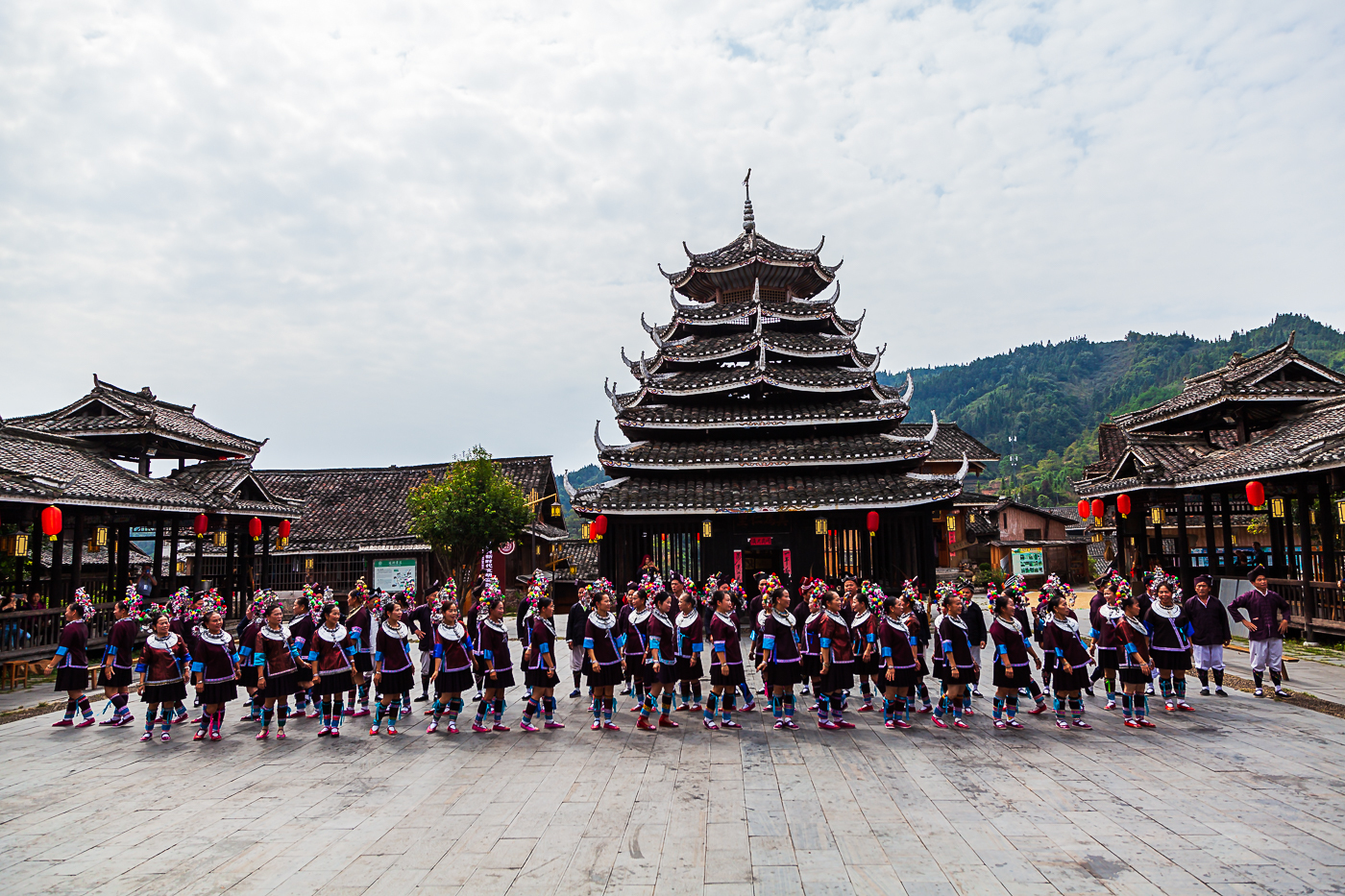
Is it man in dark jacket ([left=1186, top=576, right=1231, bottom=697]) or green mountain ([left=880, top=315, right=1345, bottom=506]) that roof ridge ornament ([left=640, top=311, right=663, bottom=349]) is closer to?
man in dark jacket ([left=1186, top=576, right=1231, bottom=697])

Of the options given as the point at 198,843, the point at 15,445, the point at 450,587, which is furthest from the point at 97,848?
the point at 15,445

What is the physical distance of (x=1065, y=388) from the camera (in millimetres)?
141625

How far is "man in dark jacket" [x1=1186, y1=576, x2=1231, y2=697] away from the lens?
12.0 meters

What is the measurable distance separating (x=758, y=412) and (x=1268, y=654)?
42.1 ft

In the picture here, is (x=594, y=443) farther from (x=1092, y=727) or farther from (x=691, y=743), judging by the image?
(x=1092, y=727)

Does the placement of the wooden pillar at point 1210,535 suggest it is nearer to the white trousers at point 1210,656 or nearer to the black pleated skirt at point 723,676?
the white trousers at point 1210,656

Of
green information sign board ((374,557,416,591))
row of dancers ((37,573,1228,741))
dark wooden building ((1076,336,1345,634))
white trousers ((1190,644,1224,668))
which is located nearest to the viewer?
row of dancers ((37,573,1228,741))

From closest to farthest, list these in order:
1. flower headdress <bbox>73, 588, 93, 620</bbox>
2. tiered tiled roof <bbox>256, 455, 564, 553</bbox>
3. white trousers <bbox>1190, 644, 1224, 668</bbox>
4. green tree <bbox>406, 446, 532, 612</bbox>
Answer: white trousers <bbox>1190, 644, 1224, 668</bbox>
flower headdress <bbox>73, 588, 93, 620</bbox>
green tree <bbox>406, 446, 532, 612</bbox>
tiered tiled roof <bbox>256, 455, 564, 553</bbox>

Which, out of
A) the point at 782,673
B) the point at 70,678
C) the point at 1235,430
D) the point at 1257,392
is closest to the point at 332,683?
the point at 70,678

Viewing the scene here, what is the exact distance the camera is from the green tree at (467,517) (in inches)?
1115

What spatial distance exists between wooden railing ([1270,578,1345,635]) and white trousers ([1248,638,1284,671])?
5.77 meters

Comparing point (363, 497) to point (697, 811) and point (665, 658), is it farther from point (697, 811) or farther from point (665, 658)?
point (697, 811)

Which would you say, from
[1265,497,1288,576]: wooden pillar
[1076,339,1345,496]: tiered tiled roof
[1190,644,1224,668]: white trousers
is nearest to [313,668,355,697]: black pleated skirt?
[1190,644,1224,668]: white trousers

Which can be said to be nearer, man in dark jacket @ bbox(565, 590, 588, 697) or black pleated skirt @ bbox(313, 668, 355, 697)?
black pleated skirt @ bbox(313, 668, 355, 697)
